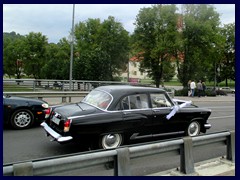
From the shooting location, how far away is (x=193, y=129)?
25.2ft

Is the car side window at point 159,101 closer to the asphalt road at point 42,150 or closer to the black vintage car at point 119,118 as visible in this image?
the black vintage car at point 119,118

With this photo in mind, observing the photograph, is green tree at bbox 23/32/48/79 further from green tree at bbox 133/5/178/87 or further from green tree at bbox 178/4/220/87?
green tree at bbox 178/4/220/87

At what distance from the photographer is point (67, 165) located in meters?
3.84

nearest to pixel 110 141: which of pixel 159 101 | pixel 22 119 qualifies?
pixel 159 101

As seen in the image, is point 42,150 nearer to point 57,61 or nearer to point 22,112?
point 22,112

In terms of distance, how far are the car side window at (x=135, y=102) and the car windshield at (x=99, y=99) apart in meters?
0.35

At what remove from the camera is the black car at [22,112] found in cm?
828

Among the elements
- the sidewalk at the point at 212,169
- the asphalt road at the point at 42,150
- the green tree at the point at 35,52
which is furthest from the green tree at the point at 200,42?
the sidewalk at the point at 212,169

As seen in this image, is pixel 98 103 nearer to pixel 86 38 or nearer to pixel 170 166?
pixel 170 166

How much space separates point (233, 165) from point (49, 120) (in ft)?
13.2

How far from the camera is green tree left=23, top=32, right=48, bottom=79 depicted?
45781 millimetres

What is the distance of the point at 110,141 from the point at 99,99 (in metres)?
1.05

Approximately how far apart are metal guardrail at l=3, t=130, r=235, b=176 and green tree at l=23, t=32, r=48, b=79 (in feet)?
142

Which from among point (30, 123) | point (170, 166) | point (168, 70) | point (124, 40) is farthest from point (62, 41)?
point (170, 166)
